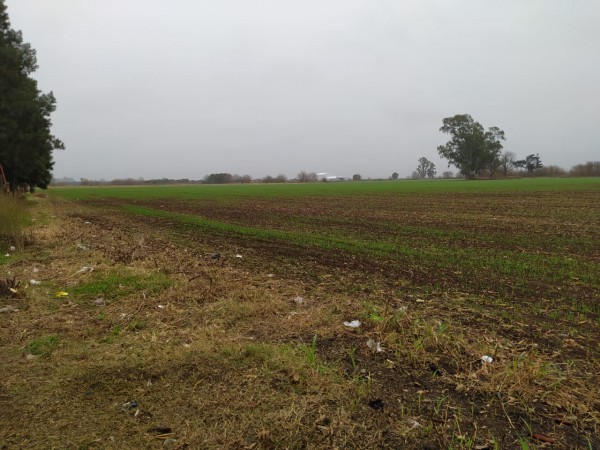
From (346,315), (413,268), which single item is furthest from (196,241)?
(346,315)

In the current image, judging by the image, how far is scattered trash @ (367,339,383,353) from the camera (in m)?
3.82

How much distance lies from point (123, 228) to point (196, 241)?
561 centimetres

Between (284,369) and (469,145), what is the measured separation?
11262 cm

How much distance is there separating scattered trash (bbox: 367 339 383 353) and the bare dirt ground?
0.9 inches

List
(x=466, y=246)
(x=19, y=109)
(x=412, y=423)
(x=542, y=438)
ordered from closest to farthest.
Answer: (x=542, y=438), (x=412, y=423), (x=466, y=246), (x=19, y=109)

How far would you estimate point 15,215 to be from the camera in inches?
425

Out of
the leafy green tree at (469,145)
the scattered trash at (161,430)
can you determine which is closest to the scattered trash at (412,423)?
the scattered trash at (161,430)

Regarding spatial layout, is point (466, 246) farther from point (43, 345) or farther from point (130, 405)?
point (43, 345)

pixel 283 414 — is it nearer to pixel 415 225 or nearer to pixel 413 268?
pixel 413 268

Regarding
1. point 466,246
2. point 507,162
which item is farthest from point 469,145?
point 466,246

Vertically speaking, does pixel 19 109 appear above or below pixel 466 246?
above

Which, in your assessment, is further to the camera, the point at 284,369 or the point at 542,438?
the point at 284,369

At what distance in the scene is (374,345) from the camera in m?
3.91

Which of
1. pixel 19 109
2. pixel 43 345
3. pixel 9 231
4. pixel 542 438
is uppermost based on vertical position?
pixel 19 109
